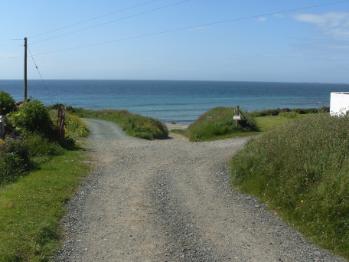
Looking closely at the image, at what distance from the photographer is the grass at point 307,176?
9984 millimetres

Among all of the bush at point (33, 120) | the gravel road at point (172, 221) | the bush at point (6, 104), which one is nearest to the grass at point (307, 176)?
the gravel road at point (172, 221)

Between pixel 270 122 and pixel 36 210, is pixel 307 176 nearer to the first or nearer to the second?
pixel 36 210

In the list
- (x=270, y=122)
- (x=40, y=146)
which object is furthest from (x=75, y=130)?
(x=270, y=122)

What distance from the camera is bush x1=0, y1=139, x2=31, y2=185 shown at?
14.9 metres

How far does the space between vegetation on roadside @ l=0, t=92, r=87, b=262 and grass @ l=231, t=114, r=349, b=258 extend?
4.45m

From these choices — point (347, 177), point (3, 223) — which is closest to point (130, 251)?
point (3, 223)

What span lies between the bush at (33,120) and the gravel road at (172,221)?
192 inches

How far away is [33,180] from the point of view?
14.2 meters

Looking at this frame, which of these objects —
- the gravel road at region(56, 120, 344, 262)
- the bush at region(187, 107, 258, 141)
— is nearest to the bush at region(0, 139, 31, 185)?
the gravel road at region(56, 120, 344, 262)

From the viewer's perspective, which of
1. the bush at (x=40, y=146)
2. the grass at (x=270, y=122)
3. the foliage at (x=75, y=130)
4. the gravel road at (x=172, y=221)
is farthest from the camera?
the grass at (x=270, y=122)

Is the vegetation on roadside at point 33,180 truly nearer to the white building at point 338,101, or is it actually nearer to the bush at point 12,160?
the bush at point 12,160

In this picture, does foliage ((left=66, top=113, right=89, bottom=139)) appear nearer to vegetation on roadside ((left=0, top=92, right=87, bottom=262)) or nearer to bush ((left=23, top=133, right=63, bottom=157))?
vegetation on roadside ((left=0, top=92, right=87, bottom=262))

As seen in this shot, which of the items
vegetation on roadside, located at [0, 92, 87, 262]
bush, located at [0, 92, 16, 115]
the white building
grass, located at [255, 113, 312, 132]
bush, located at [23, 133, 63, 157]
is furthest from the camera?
grass, located at [255, 113, 312, 132]

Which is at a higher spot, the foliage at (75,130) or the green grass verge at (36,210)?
the foliage at (75,130)
